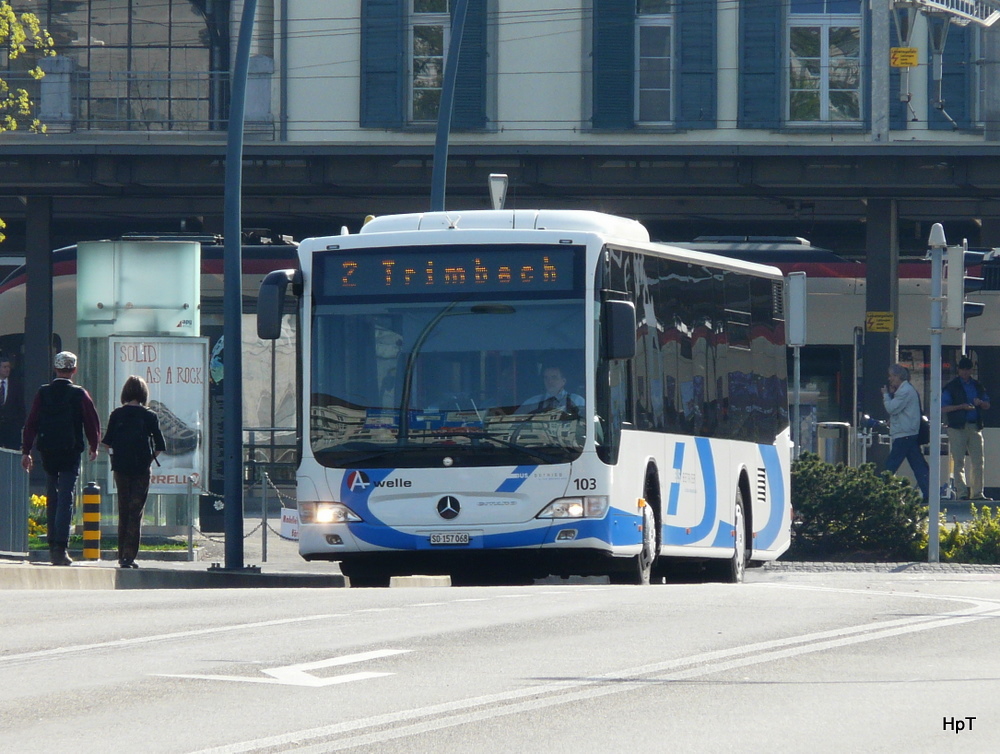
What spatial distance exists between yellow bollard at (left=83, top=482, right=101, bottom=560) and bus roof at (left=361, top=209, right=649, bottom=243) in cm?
483

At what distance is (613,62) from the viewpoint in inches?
1423

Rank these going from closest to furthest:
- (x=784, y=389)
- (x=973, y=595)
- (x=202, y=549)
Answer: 1. (x=973, y=595)
2. (x=784, y=389)
3. (x=202, y=549)

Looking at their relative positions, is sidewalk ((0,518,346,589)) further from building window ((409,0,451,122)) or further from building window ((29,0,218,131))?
building window ((29,0,218,131))

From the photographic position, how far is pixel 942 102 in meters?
35.6

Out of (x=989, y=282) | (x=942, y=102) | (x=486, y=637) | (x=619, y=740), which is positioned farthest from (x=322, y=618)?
(x=942, y=102)

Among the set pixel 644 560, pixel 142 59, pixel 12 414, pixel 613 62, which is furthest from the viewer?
pixel 142 59

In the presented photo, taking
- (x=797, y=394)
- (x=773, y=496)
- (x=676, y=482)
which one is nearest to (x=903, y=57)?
(x=797, y=394)

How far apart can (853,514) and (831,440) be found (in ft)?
16.1

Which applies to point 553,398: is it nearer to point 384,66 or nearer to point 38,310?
point 38,310

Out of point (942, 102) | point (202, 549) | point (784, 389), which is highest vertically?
point (942, 102)

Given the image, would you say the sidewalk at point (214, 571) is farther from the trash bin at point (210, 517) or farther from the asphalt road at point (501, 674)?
the asphalt road at point (501, 674)

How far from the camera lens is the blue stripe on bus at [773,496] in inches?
732

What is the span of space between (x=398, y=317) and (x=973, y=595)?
4.63m

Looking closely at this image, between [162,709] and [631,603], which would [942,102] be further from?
[162,709]
